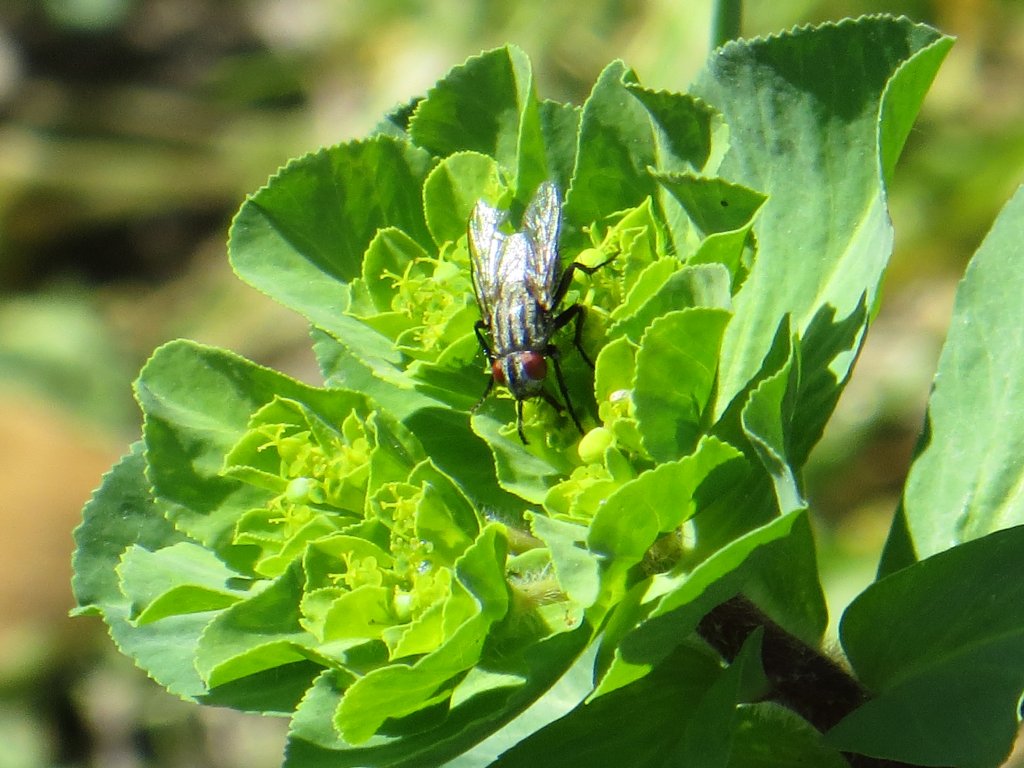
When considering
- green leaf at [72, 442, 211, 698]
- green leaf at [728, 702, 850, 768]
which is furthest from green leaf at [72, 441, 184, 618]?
green leaf at [728, 702, 850, 768]

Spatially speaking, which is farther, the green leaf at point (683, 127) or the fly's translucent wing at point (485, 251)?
the fly's translucent wing at point (485, 251)

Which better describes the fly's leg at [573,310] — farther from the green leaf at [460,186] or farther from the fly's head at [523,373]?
the green leaf at [460,186]

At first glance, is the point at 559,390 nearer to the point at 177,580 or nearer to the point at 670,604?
the point at 670,604

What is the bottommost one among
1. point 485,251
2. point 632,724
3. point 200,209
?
point 632,724

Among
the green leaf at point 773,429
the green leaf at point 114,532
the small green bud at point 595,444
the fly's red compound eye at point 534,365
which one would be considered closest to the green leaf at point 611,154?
the fly's red compound eye at point 534,365

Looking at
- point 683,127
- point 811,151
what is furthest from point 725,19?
point 683,127

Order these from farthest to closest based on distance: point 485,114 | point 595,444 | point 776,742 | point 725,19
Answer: point 725,19 < point 485,114 < point 776,742 < point 595,444

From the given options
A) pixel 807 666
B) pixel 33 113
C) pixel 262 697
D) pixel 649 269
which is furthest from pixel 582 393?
pixel 33 113
